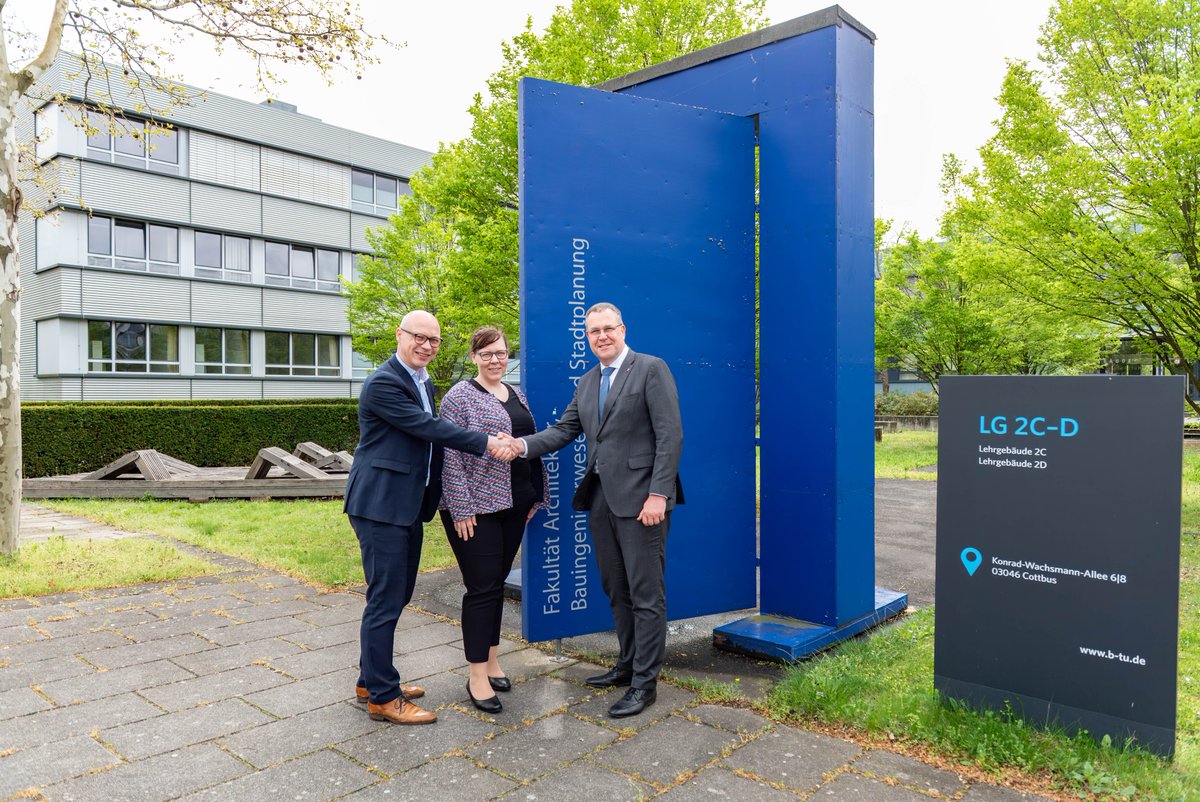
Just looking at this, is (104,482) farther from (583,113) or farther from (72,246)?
(72,246)

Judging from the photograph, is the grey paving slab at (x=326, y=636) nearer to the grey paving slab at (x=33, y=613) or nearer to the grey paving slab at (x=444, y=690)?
the grey paving slab at (x=444, y=690)

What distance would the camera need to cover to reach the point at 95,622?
18.4 feet

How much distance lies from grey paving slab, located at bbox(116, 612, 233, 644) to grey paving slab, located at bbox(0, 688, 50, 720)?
94 centimetres

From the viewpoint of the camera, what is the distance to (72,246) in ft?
78.1

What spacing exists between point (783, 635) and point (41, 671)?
4.43 m

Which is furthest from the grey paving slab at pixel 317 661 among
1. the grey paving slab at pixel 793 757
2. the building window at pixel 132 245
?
the building window at pixel 132 245

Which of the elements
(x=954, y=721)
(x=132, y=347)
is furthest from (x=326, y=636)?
(x=132, y=347)

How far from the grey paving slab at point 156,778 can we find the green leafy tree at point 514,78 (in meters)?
8.18

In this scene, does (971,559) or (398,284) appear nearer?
(971,559)

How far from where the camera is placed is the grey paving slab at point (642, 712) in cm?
386

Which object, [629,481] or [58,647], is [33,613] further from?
[629,481]

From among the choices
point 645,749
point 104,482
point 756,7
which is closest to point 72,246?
point 104,482

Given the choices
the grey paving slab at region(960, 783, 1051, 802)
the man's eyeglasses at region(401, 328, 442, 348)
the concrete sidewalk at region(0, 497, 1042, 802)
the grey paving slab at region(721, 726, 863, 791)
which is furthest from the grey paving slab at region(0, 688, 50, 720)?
the grey paving slab at region(960, 783, 1051, 802)

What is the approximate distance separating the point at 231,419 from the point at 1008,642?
654 inches
